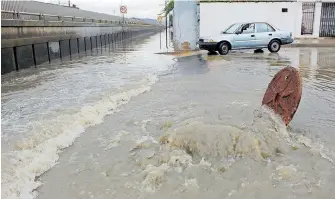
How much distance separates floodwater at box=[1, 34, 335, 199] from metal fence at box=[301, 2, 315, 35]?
60.9 ft

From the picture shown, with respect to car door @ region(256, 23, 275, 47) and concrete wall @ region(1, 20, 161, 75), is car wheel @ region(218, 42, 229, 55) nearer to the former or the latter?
car door @ region(256, 23, 275, 47)

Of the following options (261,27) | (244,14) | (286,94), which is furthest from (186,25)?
(286,94)

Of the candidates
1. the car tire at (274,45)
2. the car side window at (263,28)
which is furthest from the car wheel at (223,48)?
the car tire at (274,45)

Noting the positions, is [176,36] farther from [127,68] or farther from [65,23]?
[127,68]

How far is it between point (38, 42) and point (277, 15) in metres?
16.2

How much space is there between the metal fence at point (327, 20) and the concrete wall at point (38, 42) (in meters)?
17.2

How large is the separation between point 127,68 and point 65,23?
8885 mm

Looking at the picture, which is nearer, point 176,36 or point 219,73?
point 219,73

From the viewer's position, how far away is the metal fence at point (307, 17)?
1020 inches

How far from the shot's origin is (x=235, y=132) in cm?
507

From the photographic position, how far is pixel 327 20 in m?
26.4

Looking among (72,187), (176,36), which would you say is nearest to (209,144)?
(72,187)

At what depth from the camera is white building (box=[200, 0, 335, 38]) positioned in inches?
936

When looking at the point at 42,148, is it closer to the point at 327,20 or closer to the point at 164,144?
the point at 164,144
